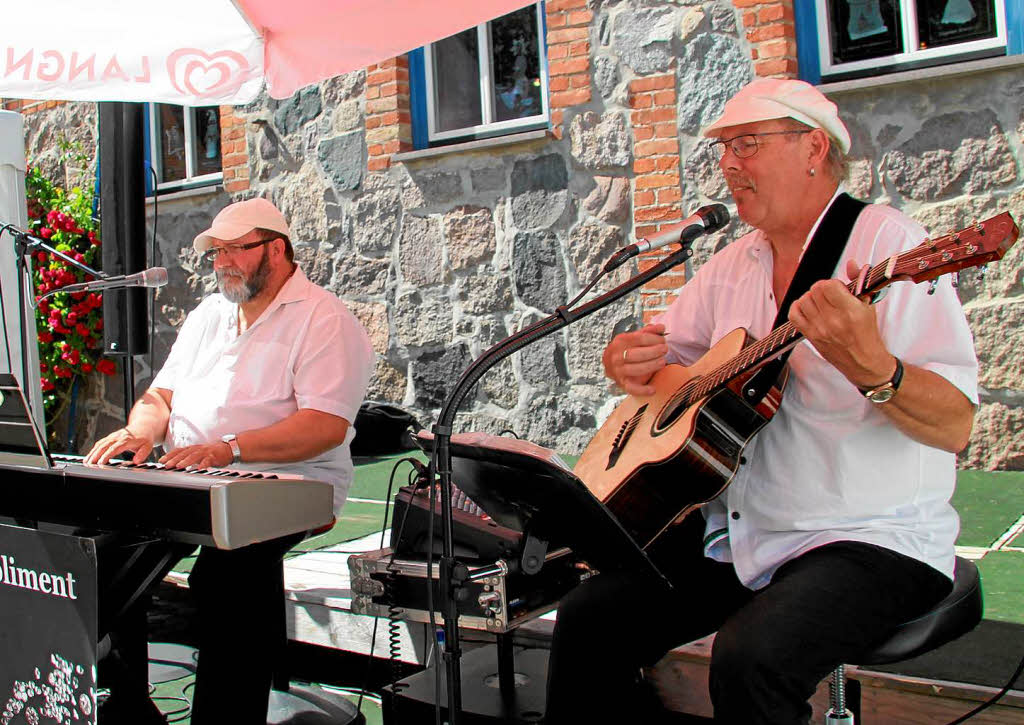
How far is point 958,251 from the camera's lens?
6.28ft

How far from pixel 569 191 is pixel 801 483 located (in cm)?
350

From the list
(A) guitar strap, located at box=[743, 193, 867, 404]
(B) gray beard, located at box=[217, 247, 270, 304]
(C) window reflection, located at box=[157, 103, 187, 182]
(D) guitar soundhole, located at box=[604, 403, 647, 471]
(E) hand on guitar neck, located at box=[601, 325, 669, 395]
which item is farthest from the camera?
(C) window reflection, located at box=[157, 103, 187, 182]

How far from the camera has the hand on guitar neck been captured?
2.57 meters

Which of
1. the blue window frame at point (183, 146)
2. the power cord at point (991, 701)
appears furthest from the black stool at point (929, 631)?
the blue window frame at point (183, 146)

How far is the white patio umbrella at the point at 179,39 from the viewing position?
3.18 meters

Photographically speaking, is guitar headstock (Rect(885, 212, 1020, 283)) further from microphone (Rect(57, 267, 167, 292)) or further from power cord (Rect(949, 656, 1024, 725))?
microphone (Rect(57, 267, 167, 292))

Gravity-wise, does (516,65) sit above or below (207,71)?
above

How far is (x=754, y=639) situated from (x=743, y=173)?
101cm

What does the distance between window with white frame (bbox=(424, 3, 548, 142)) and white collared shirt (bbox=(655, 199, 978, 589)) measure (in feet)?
12.5

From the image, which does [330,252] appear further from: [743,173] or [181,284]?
[743,173]

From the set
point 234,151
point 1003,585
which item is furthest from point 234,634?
point 234,151

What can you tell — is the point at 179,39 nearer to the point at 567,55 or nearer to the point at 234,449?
the point at 234,449

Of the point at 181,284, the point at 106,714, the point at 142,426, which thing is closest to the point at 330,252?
the point at 181,284

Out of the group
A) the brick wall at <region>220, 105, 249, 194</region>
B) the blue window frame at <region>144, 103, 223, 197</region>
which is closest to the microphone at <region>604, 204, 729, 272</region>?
the brick wall at <region>220, 105, 249, 194</region>
